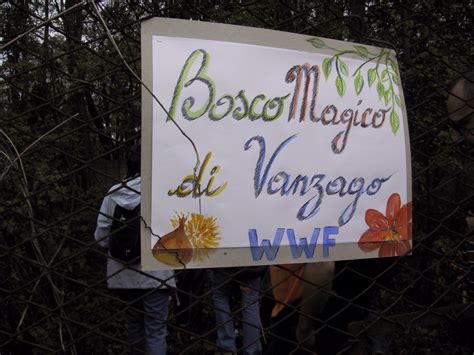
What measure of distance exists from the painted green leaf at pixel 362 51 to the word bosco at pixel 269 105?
15cm

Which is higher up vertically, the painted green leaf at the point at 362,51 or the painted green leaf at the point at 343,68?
the painted green leaf at the point at 362,51

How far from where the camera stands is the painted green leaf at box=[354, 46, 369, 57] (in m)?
1.50

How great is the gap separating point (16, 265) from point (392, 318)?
2957 mm

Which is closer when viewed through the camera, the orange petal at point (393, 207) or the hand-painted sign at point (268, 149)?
the hand-painted sign at point (268, 149)

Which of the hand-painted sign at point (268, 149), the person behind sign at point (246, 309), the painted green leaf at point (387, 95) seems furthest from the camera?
the person behind sign at point (246, 309)

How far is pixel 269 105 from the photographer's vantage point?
1.34 metres

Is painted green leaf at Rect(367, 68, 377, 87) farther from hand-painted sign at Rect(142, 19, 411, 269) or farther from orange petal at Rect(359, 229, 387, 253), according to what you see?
orange petal at Rect(359, 229, 387, 253)

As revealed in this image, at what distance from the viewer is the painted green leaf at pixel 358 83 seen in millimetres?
1475

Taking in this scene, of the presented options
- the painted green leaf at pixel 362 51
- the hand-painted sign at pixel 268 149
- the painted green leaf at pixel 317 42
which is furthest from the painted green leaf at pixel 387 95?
the painted green leaf at pixel 317 42

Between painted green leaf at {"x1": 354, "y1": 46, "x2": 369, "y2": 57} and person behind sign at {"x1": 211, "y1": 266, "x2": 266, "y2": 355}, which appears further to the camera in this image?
person behind sign at {"x1": 211, "y1": 266, "x2": 266, "y2": 355}

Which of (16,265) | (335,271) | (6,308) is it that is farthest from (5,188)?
(335,271)

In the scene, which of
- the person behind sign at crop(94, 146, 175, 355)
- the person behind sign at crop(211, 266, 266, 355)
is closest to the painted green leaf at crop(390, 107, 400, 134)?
the person behind sign at crop(94, 146, 175, 355)

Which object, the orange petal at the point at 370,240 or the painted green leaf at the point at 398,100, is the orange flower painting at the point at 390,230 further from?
the painted green leaf at the point at 398,100

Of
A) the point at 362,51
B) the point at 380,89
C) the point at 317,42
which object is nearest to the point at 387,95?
the point at 380,89
